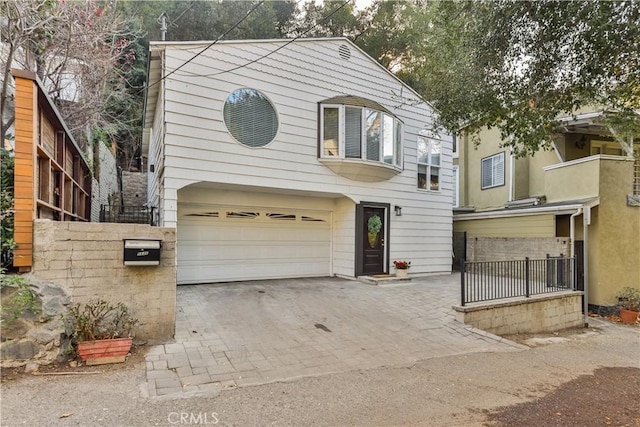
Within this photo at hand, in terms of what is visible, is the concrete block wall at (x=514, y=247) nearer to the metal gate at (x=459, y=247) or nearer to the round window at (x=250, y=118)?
the metal gate at (x=459, y=247)

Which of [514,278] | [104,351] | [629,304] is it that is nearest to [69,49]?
[104,351]

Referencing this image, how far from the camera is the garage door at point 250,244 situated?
27.8 ft

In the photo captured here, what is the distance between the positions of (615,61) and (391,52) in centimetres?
1143

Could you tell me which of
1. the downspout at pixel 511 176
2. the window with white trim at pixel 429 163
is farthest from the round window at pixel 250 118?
the downspout at pixel 511 176

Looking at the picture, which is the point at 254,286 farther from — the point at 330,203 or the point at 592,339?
the point at 592,339

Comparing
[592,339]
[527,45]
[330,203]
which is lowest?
[592,339]

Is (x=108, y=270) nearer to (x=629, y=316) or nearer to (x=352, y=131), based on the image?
(x=352, y=131)

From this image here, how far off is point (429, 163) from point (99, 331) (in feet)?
31.8

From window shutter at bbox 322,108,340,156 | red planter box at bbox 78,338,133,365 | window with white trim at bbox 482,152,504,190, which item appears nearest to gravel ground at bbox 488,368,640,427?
red planter box at bbox 78,338,133,365

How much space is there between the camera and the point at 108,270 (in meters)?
4.49

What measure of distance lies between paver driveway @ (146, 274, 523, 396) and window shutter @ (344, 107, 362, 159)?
344cm

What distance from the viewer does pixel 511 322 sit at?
7000 millimetres

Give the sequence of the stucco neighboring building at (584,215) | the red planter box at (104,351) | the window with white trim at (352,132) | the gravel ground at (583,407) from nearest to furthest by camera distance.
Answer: the gravel ground at (583,407) < the red planter box at (104,351) < the window with white trim at (352,132) < the stucco neighboring building at (584,215)

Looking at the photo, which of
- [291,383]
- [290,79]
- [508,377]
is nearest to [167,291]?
[291,383]
